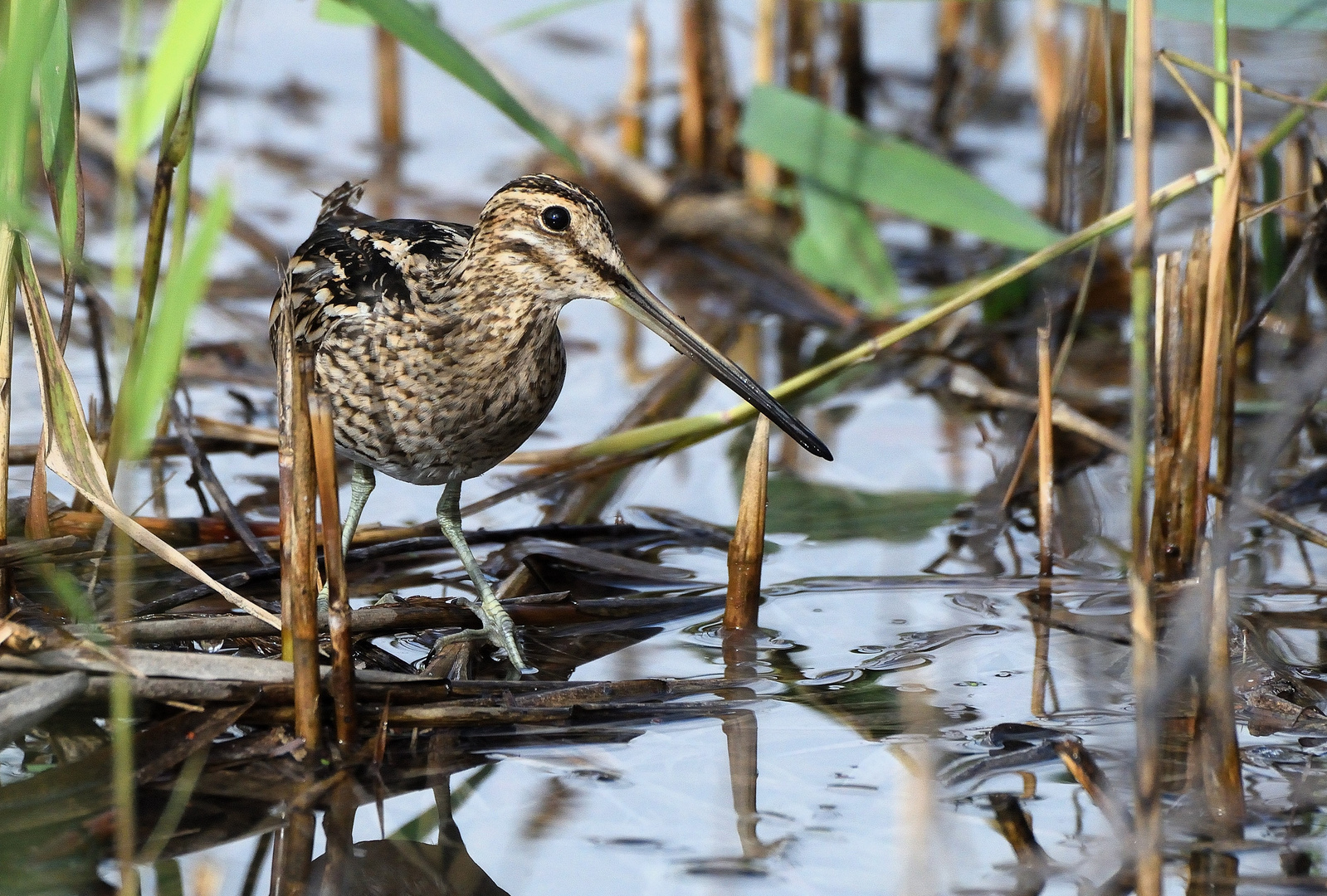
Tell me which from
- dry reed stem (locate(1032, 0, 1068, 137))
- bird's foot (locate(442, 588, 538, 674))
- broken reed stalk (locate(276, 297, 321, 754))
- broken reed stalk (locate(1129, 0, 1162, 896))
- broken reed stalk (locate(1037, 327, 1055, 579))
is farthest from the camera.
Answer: dry reed stem (locate(1032, 0, 1068, 137))

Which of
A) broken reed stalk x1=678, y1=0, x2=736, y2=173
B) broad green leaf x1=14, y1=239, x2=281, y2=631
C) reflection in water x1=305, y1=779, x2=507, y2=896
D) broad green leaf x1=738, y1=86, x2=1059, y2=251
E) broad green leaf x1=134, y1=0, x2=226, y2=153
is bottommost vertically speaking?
reflection in water x1=305, y1=779, x2=507, y2=896

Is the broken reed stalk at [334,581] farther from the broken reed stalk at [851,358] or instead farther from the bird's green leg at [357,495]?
the broken reed stalk at [851,358]

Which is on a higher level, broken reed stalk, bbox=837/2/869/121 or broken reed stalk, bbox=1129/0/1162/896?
broken reed stalk, bbox=837/2/869/121

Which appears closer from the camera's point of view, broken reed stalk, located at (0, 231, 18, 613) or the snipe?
broken reed stalk, located at (0, 231, 18, 613)

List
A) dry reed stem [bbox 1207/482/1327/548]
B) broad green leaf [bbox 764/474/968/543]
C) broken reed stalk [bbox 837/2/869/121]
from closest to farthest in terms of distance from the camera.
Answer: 1. dry reed stem [bbox 1207/482/1327/548]
2. broad green leaf [bbox 764/474/968/543]
3. broken reed stalk [bbox 837/2/869/121]

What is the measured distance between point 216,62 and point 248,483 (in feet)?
15.1

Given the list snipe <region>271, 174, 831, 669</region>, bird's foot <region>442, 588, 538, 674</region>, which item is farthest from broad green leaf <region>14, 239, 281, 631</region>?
snipe <region>271, 174, 831, 669</region>

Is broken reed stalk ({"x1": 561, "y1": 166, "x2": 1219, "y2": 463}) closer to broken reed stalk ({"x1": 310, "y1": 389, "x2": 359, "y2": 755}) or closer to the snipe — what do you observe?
the snipe

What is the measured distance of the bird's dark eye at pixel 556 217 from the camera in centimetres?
313

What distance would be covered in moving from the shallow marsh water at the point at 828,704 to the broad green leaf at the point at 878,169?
564mm

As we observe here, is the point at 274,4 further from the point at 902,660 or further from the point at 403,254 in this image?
the point at 902,660

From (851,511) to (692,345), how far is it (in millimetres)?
1154

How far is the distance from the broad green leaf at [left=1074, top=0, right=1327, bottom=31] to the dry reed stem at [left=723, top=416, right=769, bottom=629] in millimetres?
1291

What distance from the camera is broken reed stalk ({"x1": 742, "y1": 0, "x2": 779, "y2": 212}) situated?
5.93 metres
